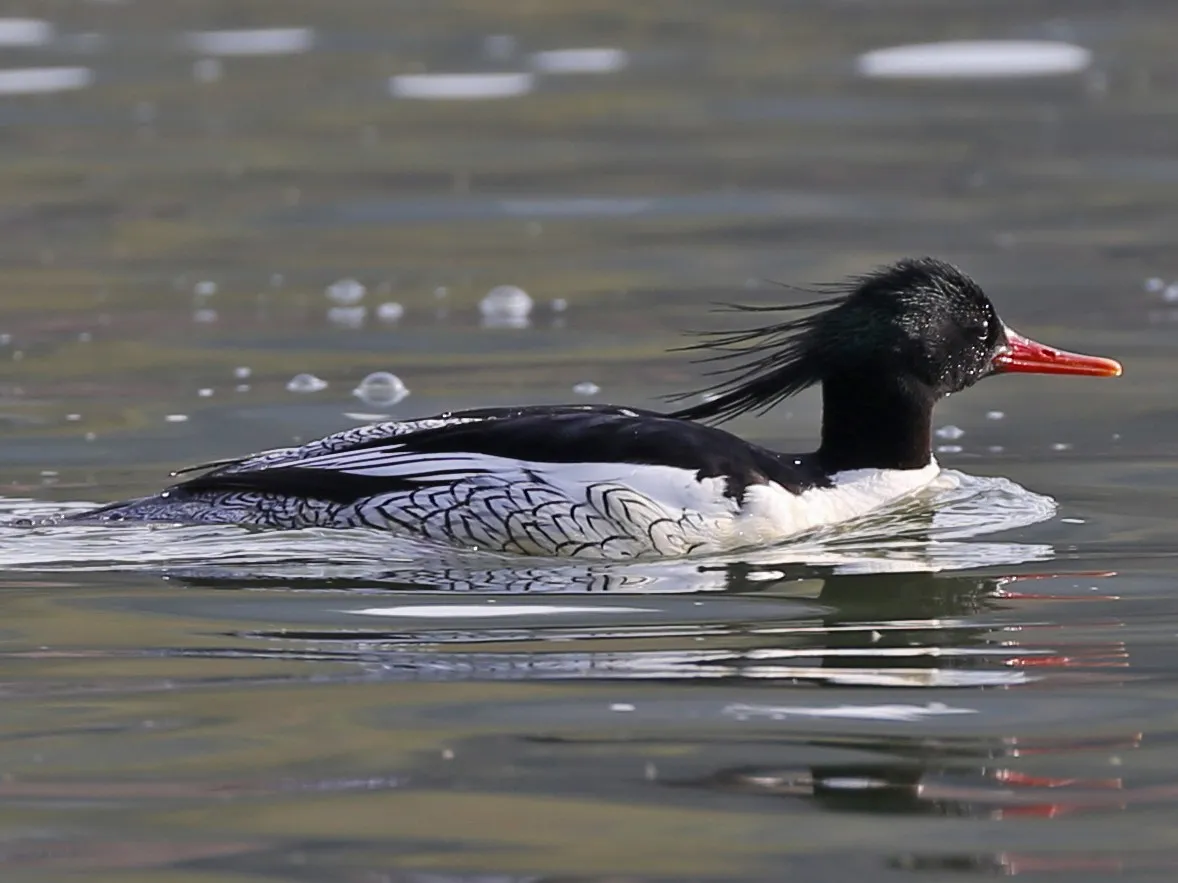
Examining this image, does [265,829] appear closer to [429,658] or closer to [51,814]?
[51,814]

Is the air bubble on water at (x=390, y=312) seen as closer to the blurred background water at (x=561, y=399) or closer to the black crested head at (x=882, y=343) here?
the blurred background water at (x=561, y=399)

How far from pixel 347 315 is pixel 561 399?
222cm

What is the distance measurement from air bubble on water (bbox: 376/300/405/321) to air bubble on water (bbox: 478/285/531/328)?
0.41m

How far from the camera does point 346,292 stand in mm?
12344

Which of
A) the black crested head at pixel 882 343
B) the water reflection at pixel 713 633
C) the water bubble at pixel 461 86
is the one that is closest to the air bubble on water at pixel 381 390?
the black crested head at pixel 882 343

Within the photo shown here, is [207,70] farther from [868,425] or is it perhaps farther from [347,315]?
[868,425]

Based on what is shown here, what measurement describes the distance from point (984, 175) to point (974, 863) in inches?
444

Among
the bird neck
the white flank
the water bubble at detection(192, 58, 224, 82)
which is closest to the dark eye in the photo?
the bird neck

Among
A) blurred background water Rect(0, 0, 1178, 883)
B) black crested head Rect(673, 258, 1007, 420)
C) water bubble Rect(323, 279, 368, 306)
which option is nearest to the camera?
blurred background water Rect(0, 0, 1178, 883)

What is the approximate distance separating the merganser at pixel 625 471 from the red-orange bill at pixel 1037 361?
0.45 metres

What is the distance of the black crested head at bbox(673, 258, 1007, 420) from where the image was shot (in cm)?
Answer: 798

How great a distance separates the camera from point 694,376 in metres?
10.6

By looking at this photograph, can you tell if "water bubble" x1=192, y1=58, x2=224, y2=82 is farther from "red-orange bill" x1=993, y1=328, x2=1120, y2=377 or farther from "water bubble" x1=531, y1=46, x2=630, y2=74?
"red-orange bill" x1=993, y1=328, x2=1120, y2=377

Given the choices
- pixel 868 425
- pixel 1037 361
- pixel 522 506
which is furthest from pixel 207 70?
pixel 522 506
